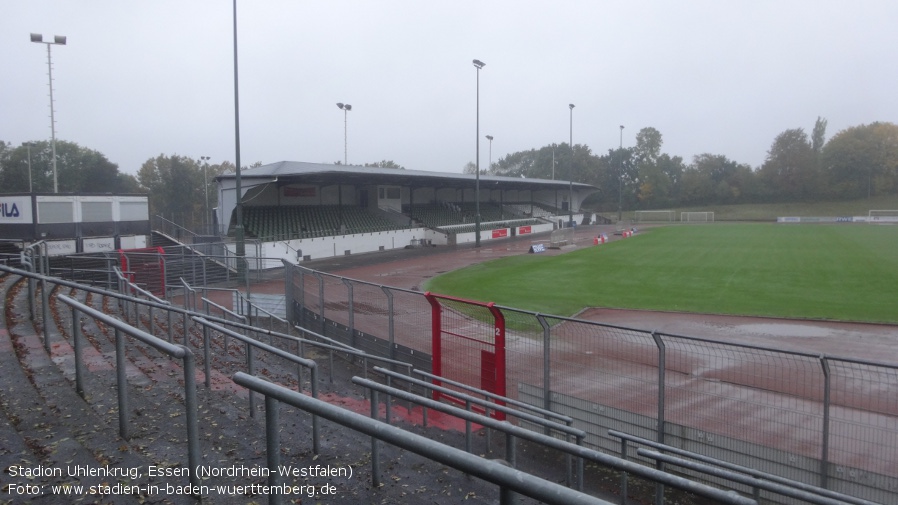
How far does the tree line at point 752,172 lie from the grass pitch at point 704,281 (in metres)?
56.1

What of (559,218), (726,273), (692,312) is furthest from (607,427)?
(559,218)

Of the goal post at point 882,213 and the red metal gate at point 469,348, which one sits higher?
the goal post at point 882,213

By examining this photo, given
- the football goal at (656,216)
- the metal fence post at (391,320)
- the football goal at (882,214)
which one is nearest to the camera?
the metal fence post at (391,320)

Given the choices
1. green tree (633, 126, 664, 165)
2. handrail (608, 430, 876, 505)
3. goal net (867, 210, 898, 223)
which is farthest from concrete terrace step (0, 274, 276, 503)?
green tree (633, 126, 664, 165)

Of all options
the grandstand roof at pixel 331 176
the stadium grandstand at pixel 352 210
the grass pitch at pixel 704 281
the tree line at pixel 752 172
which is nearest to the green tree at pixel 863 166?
the tree line at pixel 752 172

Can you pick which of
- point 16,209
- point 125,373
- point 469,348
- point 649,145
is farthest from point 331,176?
point 649,145

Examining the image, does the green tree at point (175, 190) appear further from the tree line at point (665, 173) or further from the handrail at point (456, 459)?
the handrail at point (456, 459)

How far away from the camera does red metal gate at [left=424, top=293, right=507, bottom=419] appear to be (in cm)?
970

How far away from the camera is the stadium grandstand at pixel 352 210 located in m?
38.4

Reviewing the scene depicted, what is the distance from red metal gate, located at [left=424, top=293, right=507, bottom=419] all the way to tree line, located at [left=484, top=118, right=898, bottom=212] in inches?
3296

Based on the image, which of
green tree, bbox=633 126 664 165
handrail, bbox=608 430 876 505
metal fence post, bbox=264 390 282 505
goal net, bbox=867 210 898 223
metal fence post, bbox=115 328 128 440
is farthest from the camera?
green tree, bbox=633 126 664 165

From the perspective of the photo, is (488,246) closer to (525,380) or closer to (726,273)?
(726,273)

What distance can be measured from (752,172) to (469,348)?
391 ft

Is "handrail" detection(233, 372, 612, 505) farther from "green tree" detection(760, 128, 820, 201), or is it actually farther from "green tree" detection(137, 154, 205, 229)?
"green tree" detection(760, 128, 820, 201)
